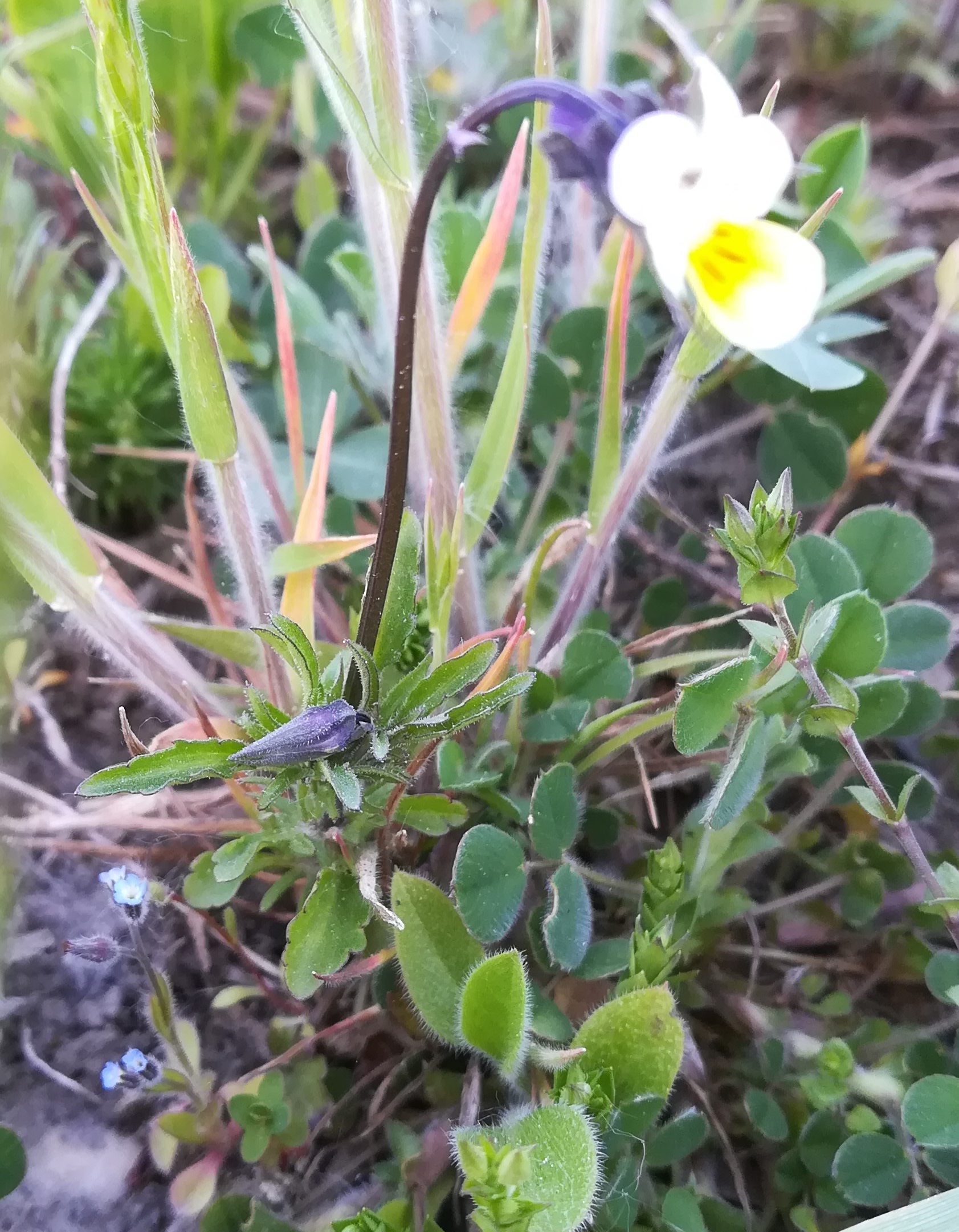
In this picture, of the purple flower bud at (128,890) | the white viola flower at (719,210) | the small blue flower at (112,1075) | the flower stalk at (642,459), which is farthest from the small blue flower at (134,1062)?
the white viola flower at (719,210)

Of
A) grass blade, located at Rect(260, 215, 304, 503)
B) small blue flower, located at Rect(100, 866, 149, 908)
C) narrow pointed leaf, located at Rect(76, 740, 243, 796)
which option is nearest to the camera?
narrow pointed leaf, located at Rect(76, 740, 243, 796)

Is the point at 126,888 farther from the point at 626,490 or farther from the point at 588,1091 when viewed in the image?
the point at 626,490

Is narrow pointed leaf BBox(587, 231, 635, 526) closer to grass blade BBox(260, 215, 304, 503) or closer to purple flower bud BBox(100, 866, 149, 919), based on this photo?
grass blade BBox(260, 215, 304, 503)

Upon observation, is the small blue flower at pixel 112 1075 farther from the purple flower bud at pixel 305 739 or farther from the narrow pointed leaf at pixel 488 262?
the narrow pointed leaf at pixel 488 262

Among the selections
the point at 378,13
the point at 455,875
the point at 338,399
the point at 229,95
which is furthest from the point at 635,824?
the point at 229,95

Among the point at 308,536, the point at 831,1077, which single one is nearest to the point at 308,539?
the point at 308,536

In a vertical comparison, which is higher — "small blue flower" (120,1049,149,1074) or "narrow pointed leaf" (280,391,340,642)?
"narrow pointed leaf" (280,391,340,642)

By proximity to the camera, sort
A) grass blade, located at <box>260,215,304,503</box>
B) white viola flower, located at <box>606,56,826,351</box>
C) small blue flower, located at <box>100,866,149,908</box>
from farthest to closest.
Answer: grass blade, located at <box>260,215,304,503</box> → small blue flower, located at <box>100,866,149,908</box> → white viola flower, located at <box>606,56,826,351</box>

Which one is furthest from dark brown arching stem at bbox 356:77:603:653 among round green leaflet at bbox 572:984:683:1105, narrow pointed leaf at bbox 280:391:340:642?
round green leaflet at bbox 572:984:683:1105
